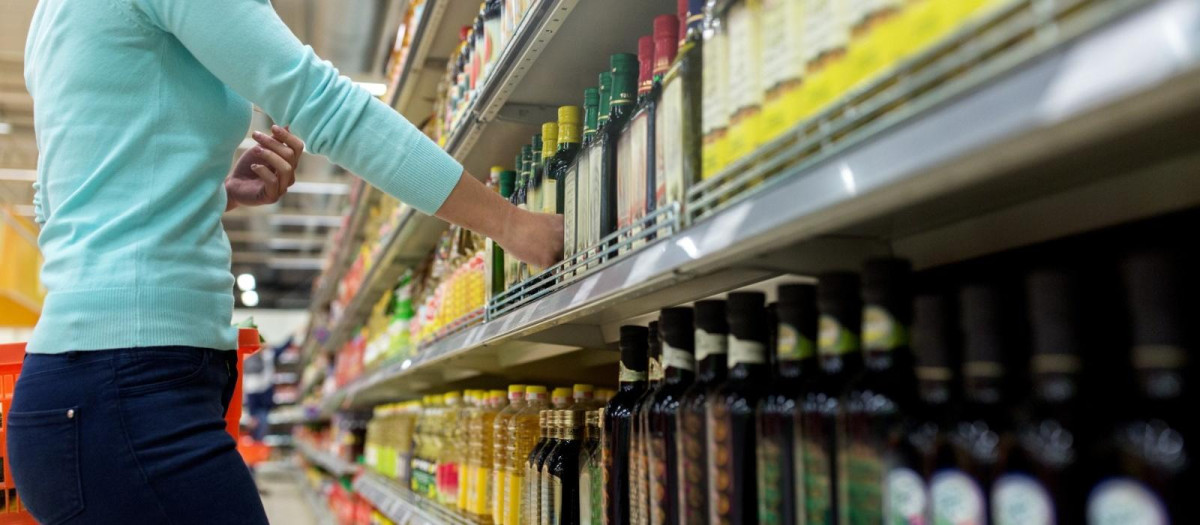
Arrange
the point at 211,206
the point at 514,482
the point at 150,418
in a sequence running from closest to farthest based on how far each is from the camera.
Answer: the point at 150,418, the point at 211,206, the point at 514,482

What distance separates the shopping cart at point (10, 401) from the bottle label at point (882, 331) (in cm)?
122

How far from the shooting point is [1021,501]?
2.23ft

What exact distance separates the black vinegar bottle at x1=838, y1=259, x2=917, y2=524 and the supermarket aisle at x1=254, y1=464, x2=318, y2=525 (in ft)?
16.4

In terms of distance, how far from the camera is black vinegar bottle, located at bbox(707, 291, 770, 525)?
101 centimetres

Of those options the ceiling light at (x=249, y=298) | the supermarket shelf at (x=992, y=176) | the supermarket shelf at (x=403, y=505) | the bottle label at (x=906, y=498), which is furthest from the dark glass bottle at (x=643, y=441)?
the ceiling light at (x=249, y=298)

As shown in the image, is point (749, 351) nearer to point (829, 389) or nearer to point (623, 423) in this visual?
point (829, 389)

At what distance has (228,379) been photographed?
1.44 meters

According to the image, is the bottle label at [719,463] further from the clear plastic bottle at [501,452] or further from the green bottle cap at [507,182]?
the green bottle cap at [507,182]

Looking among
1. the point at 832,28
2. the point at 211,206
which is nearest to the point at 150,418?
the point at 211,206

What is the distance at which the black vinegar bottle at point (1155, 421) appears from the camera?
60cm

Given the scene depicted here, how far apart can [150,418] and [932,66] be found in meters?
1.03

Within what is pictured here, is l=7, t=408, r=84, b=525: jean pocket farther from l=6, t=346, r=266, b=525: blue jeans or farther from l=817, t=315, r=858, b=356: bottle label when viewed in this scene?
l=817, t=315, r=858, b=356: bottle label

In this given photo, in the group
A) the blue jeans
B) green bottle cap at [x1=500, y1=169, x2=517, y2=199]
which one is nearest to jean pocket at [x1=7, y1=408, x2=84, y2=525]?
the blue jeans

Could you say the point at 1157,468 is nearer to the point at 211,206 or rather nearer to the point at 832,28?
the point at 832,28
